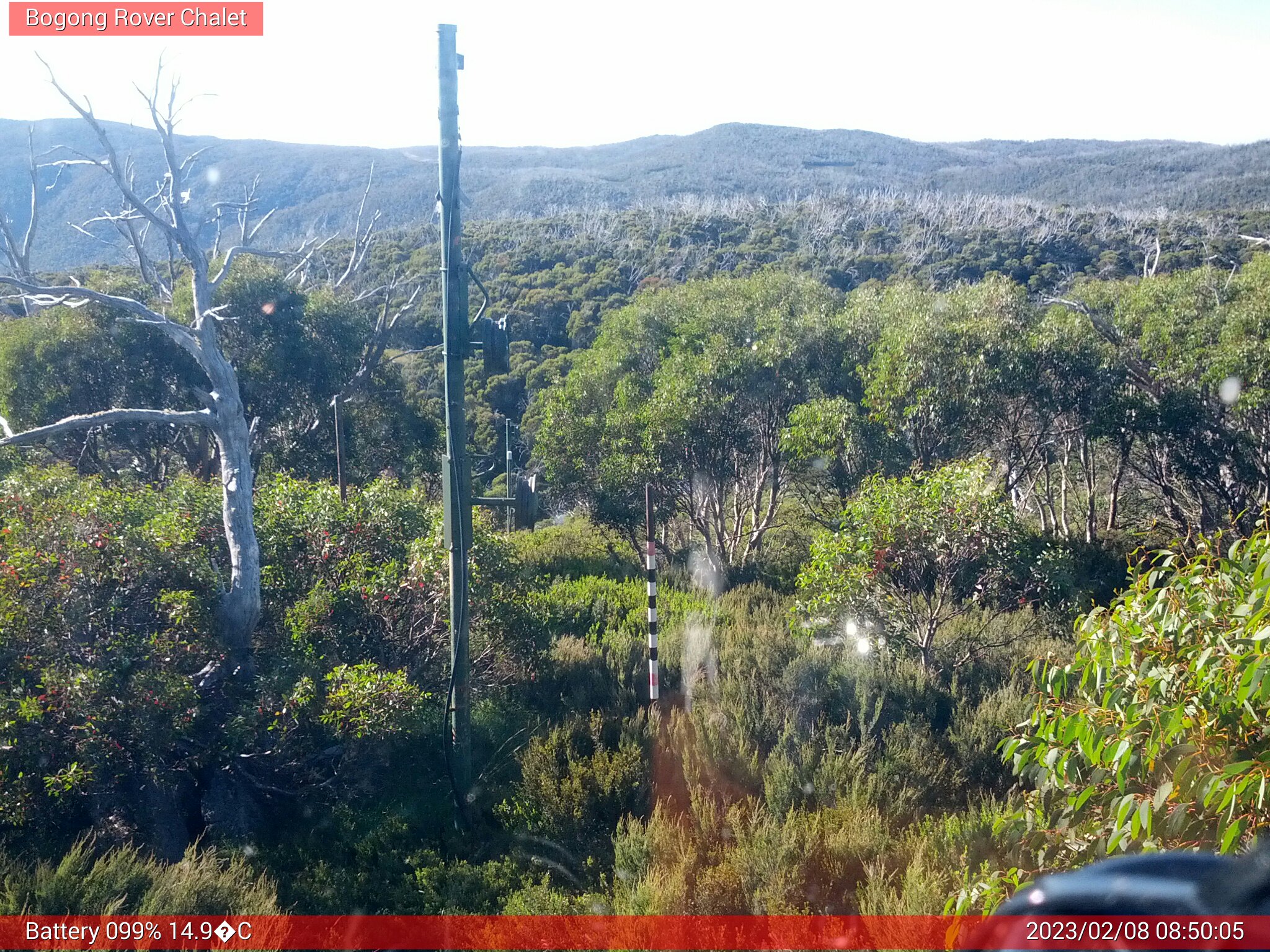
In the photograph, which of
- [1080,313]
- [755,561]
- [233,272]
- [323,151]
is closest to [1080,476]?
[1080,313]

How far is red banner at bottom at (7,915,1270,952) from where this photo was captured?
3844 millimetres

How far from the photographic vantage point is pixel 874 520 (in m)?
6.83

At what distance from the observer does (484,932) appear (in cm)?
432

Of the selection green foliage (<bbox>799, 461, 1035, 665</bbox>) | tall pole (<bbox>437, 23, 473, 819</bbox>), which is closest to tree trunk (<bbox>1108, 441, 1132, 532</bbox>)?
green foliage (<bbox>799, 461, 1035, 665</bbox>)

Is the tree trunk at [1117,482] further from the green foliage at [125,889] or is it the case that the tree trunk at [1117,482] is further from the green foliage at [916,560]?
the green foliage at [125,889]

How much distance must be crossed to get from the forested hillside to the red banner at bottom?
A: 4.5 inches

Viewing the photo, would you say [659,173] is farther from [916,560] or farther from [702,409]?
[916,560]

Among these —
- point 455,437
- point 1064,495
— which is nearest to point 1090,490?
point 1064,495

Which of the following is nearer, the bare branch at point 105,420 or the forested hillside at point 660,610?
the forested hillside at point 660,610

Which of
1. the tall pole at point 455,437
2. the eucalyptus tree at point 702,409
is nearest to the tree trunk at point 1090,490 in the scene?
the eucalyptus tree at point 702,409

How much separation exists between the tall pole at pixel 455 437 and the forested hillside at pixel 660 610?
0.37 metres

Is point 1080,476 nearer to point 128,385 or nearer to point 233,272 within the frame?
point 233,272

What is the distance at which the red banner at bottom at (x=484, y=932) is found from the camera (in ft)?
12.6

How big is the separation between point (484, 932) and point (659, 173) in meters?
73.2
